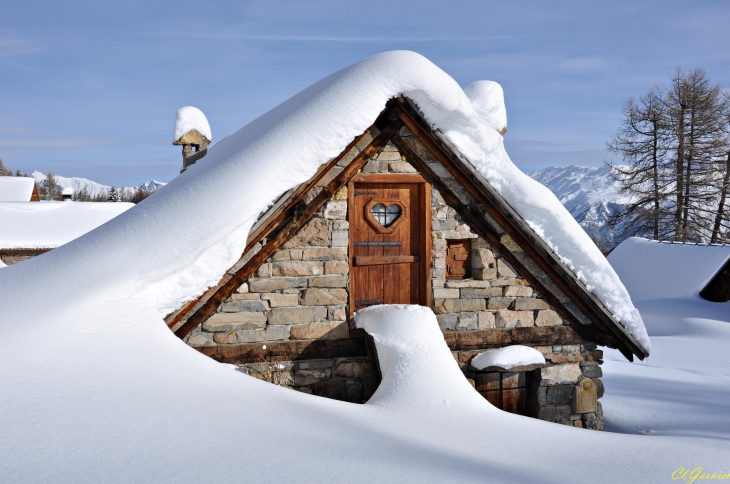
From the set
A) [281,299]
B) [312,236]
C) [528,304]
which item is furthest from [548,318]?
[281,299]

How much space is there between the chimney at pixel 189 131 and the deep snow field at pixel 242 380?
21.5 ft

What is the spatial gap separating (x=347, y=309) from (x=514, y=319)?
1.91 meters

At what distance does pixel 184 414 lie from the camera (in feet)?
8.58

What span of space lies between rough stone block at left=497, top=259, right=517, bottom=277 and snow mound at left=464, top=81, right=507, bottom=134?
2594 mm

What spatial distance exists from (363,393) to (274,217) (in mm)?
2079

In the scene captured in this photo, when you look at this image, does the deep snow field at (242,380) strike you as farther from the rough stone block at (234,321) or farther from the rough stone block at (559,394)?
the rough stone block at (559,394)

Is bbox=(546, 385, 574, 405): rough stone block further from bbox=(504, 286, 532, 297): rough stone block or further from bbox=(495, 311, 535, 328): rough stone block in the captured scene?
bbox=(504, 286, 532, 297): rough stone block

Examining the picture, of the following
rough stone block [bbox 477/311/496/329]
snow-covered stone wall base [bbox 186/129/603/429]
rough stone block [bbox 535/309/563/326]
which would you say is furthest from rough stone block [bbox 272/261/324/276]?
rough stone block [bbox 535/309/563/326]

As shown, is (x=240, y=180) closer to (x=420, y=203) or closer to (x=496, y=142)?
(x=420, y=203)

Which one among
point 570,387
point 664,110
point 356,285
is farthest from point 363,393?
point 664,110

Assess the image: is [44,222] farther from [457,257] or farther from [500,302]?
[500,302]

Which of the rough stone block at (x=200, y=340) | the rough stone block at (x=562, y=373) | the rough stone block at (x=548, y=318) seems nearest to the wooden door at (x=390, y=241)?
the rough stone block at (x=548, y=318)

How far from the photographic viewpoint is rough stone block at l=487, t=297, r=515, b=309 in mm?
5598

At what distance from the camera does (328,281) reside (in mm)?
5129
